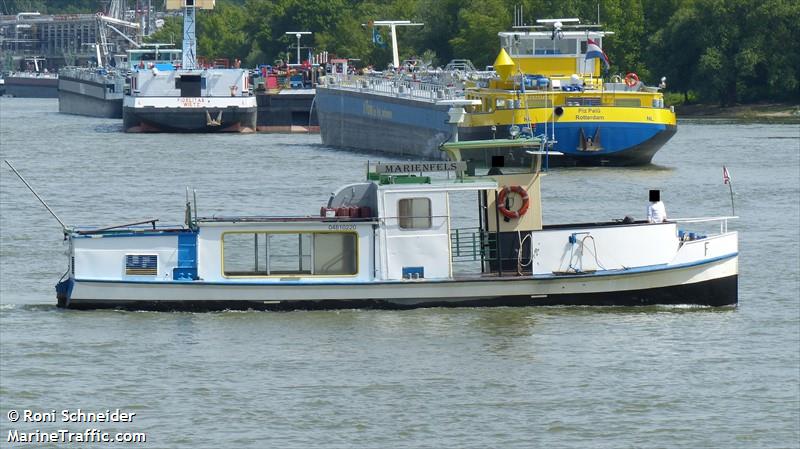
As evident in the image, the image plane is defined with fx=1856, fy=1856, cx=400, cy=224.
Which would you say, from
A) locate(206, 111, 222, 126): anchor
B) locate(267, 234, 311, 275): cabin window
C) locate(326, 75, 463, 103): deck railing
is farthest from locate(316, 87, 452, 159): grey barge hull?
locate(267, 234, 311, 275): cabin window

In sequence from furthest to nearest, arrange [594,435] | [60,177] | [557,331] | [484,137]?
[484,137], [60,177], [557,331], [594,435]

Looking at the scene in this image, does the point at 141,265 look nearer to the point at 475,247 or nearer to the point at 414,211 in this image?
the point at 414,211

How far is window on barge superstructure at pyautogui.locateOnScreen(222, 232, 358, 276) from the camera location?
30.9m

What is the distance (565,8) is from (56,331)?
10368cm

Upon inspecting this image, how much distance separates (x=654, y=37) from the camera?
125125mm

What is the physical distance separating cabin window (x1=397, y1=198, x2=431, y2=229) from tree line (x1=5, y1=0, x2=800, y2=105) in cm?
8004

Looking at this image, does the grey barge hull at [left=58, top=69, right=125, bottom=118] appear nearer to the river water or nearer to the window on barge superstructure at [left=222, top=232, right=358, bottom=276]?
the river water

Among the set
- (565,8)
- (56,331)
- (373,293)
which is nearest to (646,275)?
(373,293)

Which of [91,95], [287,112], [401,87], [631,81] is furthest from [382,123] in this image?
[91,95]

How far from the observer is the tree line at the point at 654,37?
119 meters

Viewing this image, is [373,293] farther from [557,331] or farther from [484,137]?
[484,137]

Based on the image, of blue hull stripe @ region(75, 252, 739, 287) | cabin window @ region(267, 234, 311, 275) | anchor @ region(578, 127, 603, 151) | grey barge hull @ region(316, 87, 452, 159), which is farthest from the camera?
grey barge hull @ region(316, 87, 452, 159)

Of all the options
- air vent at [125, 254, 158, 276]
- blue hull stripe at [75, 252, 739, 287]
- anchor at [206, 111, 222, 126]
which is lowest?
anchor at [206, 111, 222, 126]

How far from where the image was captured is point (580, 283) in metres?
31.1
